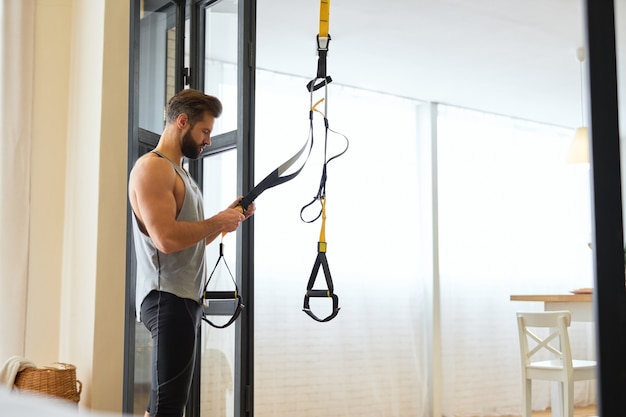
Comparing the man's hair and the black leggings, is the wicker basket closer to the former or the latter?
the black leggings

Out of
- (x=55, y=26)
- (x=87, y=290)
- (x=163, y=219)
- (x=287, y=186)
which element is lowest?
(x=87, y=290)

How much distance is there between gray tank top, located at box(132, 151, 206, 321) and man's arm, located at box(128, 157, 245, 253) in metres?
0.08

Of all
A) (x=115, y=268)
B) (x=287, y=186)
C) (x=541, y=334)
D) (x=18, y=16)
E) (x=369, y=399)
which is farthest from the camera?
(x=541, y=334)

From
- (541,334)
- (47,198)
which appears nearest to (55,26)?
(47,198)

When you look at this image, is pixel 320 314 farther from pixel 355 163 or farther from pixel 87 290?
pixel 87 290

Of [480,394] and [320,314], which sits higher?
[320,314]

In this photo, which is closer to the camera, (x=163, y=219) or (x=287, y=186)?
(x=163, y=219)

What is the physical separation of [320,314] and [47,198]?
2.23 metres

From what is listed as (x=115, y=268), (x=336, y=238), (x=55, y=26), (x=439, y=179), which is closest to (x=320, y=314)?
(x=336, y=238)

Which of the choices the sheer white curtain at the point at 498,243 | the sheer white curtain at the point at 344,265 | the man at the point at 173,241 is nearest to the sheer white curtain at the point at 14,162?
the man at the point at 173,241

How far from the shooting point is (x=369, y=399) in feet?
18.0

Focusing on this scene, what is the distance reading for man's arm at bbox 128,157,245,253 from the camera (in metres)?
2.33

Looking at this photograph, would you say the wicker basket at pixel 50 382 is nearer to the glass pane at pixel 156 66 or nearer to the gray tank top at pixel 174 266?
the gray tank top at pixel 174 266

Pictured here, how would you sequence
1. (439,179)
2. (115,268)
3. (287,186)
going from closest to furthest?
(115,268) < (287,186) < (439,179)
